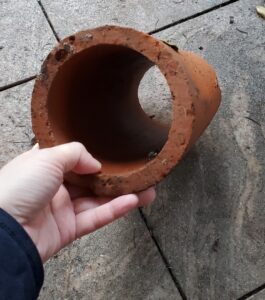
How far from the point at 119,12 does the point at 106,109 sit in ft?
1.86

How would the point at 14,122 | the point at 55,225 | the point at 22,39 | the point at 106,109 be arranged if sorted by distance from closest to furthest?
1. the point at 55,225
2. the point at 106,109
3. the point at 14,122
4. the point at 22,39

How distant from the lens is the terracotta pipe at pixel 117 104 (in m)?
1.16

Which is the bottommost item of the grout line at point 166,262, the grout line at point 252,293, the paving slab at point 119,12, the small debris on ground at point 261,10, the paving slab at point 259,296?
the paving slab at point 259,296

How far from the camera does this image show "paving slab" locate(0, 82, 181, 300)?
63.1 inches

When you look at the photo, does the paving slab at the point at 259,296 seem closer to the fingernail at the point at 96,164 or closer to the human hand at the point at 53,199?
the human hand at the point at 53,199

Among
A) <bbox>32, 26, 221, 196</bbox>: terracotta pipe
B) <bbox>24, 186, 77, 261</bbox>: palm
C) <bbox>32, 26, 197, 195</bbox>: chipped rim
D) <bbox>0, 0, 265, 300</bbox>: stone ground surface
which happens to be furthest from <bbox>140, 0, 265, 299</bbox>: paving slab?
<bbox>32, 26, 197, 195</bbox>: chipped rim

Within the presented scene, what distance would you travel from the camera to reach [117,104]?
1543 mm

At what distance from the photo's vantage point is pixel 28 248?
1139 mm

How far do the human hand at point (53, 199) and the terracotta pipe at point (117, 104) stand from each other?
0.16 feet

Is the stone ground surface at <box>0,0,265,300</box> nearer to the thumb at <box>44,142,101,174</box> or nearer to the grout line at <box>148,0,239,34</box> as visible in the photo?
the grout line at <box>148,0,239,34</box>

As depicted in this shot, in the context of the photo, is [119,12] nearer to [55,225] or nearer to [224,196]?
[224,196]

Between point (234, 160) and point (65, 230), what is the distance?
659 mm

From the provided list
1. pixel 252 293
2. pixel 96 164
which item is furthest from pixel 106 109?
pixel 252 293

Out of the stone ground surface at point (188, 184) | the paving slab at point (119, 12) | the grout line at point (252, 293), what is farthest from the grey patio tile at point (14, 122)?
the grout line at point (252, 293)
